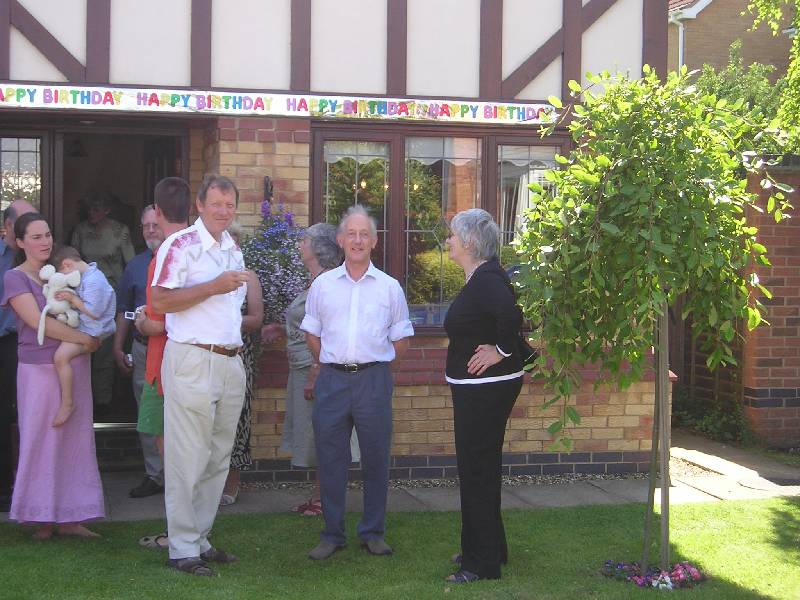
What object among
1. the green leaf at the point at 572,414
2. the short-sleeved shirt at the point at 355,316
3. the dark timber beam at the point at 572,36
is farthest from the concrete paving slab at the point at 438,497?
the dark timber beam at the point at 572,36

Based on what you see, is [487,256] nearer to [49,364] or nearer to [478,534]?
[478,534]

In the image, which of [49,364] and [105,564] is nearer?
[105,564]

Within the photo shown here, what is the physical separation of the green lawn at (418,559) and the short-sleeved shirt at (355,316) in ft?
3.63

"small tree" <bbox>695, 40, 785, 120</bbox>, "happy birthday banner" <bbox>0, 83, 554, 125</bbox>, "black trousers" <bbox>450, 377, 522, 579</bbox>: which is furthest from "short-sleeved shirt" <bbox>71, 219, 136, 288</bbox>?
"small tree" <bbox>695, 40, 785, 120</bbox>

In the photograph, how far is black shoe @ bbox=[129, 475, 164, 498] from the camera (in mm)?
7051

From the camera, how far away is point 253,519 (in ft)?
21.3

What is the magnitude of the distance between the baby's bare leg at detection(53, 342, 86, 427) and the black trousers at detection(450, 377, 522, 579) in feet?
7.05

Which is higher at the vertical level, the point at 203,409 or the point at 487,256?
the point at 487,256

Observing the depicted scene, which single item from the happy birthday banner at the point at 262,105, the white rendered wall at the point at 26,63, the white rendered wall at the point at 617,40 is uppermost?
the white rendered wall at the point at 617,40

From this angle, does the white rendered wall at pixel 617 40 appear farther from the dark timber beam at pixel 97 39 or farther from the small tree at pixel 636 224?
the dark timber beam at pixel 97 39

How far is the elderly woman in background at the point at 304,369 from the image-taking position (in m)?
6.25

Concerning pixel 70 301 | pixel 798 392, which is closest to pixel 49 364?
pixel 70 301

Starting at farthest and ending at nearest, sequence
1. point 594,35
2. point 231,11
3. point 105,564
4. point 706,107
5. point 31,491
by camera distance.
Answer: point 594,35 → point 231,11 → point 31,491 → point 105,564 → point 706,107

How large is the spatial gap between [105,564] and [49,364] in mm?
1154
